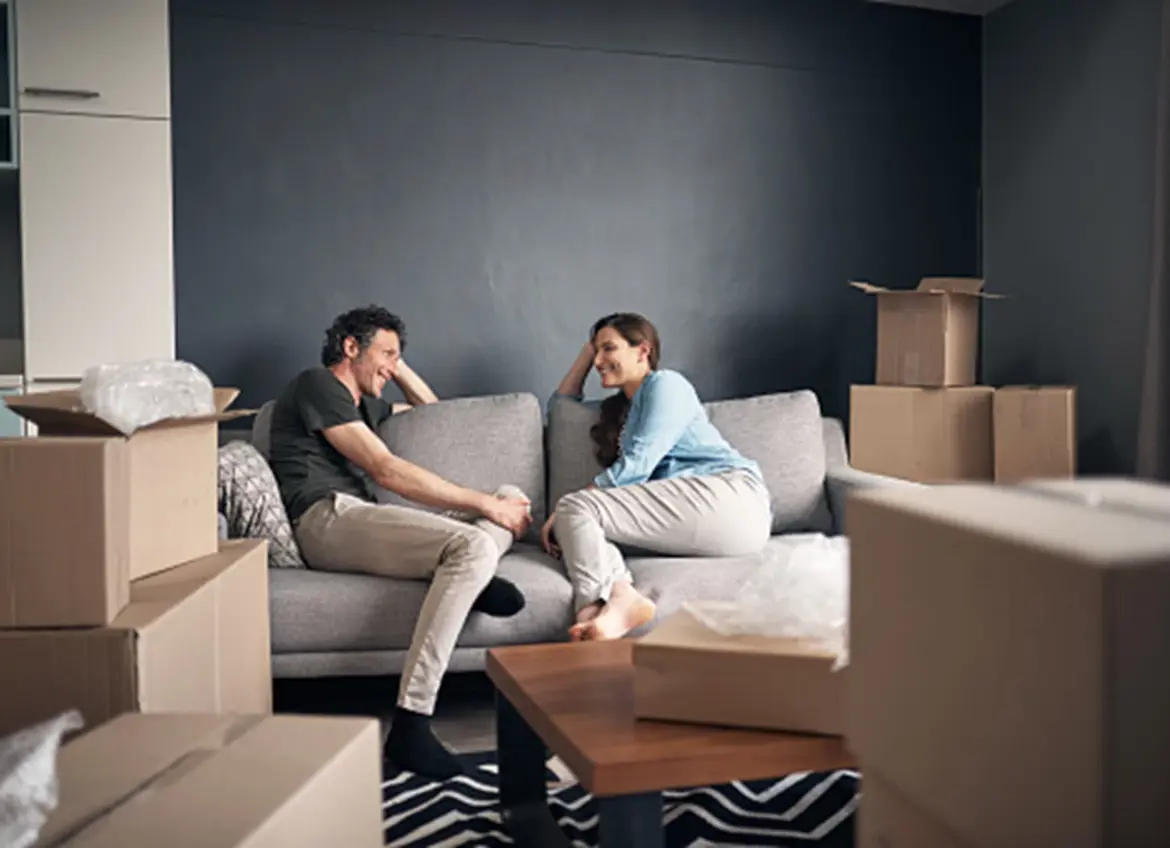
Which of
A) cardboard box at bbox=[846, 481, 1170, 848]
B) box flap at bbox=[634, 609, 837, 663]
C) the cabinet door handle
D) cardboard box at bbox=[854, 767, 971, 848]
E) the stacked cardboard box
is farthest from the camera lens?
the stacked cardboard box

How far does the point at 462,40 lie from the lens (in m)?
3.99

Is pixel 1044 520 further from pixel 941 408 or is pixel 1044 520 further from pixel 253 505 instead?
pixel 941 408

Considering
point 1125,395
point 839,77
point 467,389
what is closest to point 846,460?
point 1125,395

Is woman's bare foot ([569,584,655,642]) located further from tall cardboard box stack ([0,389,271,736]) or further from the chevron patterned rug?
tall cardboard box stack ([0,389,271,736])

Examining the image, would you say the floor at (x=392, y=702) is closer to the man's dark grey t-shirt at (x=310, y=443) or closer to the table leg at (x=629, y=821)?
the man's dark grey t-shirt at (x=310, y=443)

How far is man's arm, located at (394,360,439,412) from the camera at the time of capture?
376cm

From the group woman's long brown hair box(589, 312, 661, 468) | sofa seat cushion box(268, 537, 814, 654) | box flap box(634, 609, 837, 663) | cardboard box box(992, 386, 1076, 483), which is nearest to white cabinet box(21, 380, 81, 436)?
sofa seat cushion box(268, 537, 814, 654)

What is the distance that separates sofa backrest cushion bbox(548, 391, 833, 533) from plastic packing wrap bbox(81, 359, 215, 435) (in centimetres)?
172

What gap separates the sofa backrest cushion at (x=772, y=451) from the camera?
3.52 metres

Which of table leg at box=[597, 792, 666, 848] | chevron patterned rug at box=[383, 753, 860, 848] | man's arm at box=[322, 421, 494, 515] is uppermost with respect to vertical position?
man's arm at box=[322, 421, 494, 515]

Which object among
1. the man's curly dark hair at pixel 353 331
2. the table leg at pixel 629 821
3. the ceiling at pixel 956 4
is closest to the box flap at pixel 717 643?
the table leg at pixel 629 821

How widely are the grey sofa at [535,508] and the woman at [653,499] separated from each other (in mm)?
59

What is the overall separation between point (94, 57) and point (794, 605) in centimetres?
285

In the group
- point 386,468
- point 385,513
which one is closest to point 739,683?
point 385,513
